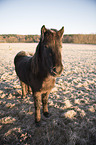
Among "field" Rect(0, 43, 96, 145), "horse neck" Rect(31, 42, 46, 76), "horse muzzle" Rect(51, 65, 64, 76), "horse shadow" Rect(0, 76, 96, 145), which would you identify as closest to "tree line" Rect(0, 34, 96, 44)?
"field" Rect(0, 43, 96, 145)

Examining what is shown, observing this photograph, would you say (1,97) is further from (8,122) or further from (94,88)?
(94,88)

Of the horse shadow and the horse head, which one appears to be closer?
the horse head

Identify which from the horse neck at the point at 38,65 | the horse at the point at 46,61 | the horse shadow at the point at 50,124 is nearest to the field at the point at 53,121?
the horse shadow at the point at 50,124

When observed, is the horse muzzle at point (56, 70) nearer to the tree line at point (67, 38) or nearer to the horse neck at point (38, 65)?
the horse neck at point (38, 65)

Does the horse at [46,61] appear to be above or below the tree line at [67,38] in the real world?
below

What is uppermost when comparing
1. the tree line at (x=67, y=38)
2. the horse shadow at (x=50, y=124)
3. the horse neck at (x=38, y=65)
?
the tree line at (x=67, y=38)

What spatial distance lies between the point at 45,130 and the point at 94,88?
3129 mm

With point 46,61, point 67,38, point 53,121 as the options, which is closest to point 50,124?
point 53,121

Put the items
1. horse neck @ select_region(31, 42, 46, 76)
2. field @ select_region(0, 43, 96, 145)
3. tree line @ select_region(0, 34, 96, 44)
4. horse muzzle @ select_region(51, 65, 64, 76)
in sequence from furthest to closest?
tree line @ select_region(0, 34, 96, 44)
field @ select_region(0, 43, 96, 145)
horse neck @ select_region(31, 42, 46, 76)
horse muzzle @ select_region(51, 65, 64, 76)

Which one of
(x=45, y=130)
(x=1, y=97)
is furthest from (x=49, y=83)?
(x=1, y=97)

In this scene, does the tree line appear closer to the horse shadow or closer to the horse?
the horse shadow

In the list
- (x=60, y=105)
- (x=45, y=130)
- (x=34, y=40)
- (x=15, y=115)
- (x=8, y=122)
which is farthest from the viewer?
(x=34, y=40)

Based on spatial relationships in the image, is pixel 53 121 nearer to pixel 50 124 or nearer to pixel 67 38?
pixel 50 124

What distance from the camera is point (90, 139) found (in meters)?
1.93
